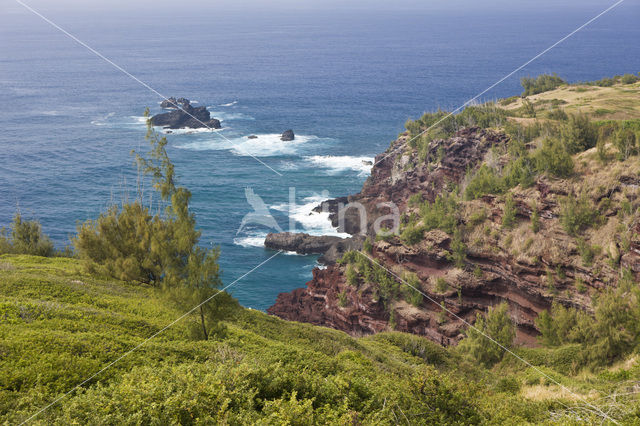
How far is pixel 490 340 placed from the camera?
1132 inches

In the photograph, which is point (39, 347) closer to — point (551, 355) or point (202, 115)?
point (551, 355)

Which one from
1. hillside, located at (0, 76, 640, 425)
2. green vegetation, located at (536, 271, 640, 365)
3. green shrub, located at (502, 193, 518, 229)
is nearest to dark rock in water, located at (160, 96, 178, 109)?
hillside, located at (0, 76, 640, 425)

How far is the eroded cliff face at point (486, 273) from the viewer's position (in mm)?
31734

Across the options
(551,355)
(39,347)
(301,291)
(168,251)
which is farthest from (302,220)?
(39,347)

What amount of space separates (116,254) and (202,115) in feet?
219

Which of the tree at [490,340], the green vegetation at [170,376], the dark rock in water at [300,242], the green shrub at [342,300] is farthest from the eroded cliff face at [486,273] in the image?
the green vegetation at [170,376]

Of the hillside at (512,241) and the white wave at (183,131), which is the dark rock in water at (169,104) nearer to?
the white wave at (183,131)

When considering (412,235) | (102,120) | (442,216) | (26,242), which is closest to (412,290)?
(412,235)

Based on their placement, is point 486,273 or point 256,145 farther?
point 256,145

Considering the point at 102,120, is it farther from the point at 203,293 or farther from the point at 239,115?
the point at 203,293

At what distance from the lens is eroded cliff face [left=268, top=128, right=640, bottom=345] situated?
1249 inches

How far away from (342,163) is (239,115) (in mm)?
34046

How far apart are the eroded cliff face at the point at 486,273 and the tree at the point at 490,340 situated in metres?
2.90

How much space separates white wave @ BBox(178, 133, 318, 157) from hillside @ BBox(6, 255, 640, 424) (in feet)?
186
